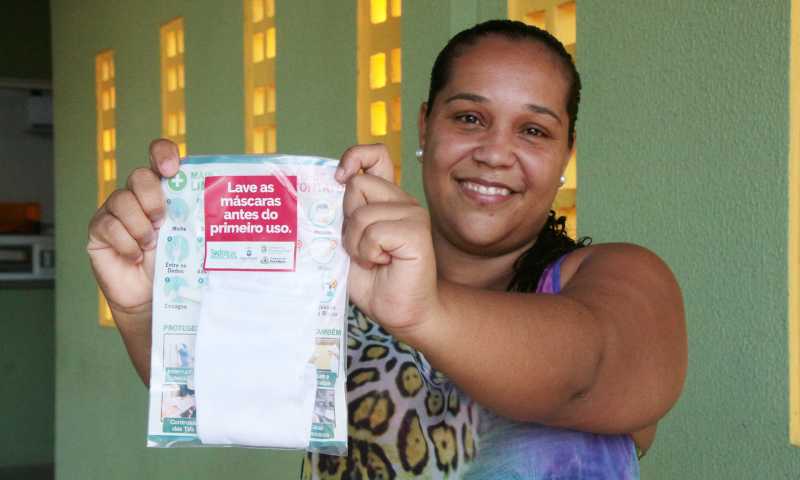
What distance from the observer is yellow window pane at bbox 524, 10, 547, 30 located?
2008 millimetres

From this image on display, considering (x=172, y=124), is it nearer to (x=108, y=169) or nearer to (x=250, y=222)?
(x=108, y=169)

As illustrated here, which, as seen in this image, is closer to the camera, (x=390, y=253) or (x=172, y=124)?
(x=390, y=253)

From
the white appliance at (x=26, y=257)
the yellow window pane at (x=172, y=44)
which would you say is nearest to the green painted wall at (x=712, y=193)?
the yellow window pane at (x=172, y=44)

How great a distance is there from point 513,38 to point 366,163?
0.37 metres

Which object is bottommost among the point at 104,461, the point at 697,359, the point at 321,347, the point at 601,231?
the point at 104,461

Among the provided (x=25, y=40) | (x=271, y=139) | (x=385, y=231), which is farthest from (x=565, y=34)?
(x=25, y=40)

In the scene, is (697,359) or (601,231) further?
(601,231)

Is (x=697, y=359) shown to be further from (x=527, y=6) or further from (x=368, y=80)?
(x=368, y=80)

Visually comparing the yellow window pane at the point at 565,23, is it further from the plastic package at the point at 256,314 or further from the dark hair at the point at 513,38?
the plastic package at the point at 256,314

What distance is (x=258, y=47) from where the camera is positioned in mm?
3225

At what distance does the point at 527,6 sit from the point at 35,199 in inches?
227

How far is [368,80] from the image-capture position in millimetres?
2592

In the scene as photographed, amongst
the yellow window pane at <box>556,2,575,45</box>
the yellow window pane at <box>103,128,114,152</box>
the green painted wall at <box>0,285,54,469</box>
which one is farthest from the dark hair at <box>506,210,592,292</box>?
the green painted wall at <box>0,285,54,469</box>

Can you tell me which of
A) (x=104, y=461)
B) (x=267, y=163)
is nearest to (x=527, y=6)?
(x=267, y=163)
